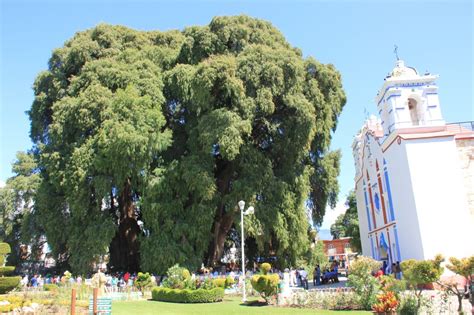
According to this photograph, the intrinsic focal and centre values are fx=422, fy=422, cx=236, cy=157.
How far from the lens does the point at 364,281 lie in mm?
11109

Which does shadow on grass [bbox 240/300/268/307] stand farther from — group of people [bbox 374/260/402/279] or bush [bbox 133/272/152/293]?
group of people [bbox 374/260/402/279]

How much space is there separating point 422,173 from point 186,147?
1235cm

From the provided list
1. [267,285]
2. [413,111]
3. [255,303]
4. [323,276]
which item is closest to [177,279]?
[255,303]

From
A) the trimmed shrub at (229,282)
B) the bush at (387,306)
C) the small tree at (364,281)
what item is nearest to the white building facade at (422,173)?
the small tree at (364,281)

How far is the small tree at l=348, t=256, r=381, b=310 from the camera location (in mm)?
10961

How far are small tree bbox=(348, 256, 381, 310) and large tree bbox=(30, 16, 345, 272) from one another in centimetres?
902

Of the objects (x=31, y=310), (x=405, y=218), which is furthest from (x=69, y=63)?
(x=405, y=218)

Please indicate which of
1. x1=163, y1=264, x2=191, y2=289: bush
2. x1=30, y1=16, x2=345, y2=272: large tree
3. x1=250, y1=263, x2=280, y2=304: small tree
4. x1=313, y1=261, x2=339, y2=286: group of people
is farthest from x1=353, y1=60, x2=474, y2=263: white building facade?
x1=163, y1=264, x2=191, y2=289: bush

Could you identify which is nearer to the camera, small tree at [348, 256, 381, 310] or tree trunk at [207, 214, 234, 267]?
small tree at [348, 256, 381, 310]

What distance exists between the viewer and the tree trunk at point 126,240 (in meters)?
23.7

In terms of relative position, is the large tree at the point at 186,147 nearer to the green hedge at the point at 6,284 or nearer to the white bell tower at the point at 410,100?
the white bell tower at the point at 410,100

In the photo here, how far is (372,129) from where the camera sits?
2430cm

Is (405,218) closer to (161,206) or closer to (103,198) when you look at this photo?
(161,206)

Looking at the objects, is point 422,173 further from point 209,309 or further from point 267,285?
point 209,309
